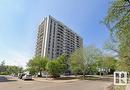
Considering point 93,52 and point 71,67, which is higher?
point 93,52

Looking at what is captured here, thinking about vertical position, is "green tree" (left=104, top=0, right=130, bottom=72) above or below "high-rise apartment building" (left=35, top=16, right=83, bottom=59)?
below

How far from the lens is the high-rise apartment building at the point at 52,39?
135875 mm

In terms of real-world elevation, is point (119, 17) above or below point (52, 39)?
below

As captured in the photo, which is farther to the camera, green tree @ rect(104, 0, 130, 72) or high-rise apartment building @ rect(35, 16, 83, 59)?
high-rise apartment building @ rect(35, 16, 83, 59)

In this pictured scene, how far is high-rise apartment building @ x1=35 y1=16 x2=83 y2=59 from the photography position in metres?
136

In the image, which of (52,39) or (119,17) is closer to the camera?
(119,17)

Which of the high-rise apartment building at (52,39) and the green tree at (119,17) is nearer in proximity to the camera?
the green tree at (119,17)

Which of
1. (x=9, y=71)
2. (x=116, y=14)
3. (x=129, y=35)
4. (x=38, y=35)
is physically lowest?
(x=9, y=71)

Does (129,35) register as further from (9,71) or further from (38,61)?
(9,71)

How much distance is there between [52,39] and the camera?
461 feet

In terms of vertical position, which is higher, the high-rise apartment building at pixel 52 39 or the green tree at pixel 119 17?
the high-rise apartment building at pixel 52 39

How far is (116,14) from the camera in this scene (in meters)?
7.91

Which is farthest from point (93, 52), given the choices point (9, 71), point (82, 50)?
point (9, 71)

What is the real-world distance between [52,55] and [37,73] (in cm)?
6278
